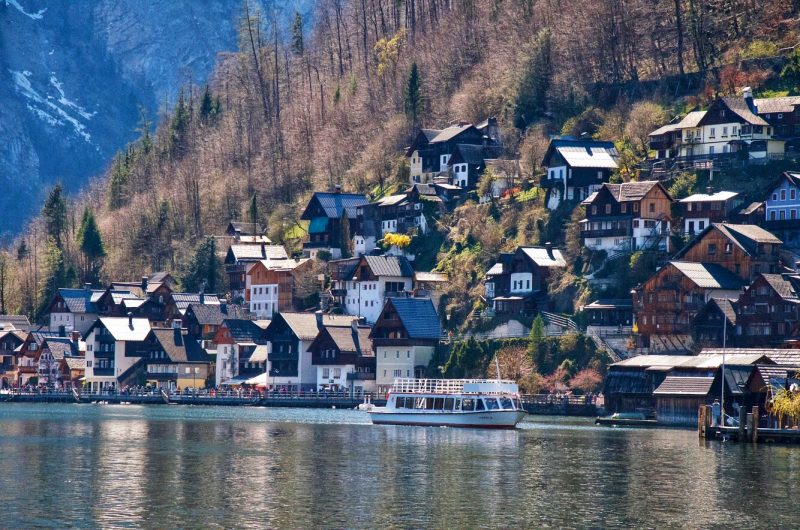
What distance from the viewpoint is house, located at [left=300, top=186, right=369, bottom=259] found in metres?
161

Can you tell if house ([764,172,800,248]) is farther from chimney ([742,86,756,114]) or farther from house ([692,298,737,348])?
chimney ([742,86,756,114])

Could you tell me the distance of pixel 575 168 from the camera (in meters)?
138

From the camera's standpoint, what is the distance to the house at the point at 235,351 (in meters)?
150

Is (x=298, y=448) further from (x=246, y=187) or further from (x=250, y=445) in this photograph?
(x=246, y=187)

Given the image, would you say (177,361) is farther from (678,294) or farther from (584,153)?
(678,294)

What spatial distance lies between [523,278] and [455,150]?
29.9 m

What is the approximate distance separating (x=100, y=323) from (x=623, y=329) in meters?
62.0

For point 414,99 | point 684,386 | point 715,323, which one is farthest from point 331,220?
point 684,386

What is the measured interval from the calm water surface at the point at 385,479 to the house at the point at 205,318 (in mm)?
60150

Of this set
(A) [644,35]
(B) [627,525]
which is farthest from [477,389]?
(A) [644,35]

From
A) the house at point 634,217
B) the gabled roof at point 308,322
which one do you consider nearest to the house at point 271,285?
the gabled roof at point 308,322

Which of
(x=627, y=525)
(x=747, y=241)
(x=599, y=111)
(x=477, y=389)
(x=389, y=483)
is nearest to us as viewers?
(x=627, y=525)

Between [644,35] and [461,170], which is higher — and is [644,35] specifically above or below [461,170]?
above

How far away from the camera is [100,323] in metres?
157
